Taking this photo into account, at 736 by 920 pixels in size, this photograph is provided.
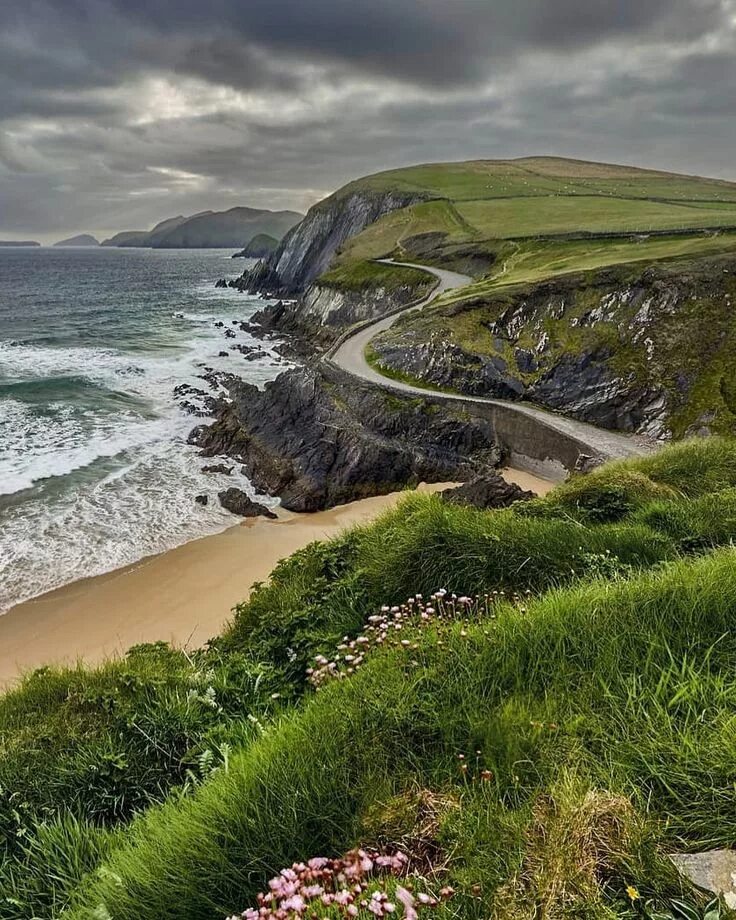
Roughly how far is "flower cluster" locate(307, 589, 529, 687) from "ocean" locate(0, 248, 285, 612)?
13714 millimetres

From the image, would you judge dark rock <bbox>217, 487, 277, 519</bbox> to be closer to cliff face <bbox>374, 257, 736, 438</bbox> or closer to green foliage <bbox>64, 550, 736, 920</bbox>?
cliff face <bbox>374, 257, 736, 438</bbox>

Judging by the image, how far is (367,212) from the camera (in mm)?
91750

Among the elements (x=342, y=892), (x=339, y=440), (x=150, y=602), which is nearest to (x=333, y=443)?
(x=339, y=440)

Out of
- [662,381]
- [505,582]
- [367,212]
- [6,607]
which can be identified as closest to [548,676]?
[505,582]

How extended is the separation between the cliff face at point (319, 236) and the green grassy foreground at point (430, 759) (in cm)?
8699

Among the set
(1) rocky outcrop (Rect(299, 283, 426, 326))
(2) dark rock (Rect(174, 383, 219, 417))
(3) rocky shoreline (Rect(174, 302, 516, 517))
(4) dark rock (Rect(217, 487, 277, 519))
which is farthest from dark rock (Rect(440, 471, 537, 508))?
(1) rocky outcrop (Rect(299, 283, 426, 326))

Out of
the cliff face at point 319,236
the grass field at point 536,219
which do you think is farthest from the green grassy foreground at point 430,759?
the cliff face at point 319,236

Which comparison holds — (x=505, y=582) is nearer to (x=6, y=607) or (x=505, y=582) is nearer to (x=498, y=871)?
(x=498, y=871)

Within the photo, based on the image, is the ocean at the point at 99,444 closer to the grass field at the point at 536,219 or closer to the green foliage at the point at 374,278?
the green foliage at the point at 374,278

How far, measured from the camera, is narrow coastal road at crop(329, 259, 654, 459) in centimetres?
2158

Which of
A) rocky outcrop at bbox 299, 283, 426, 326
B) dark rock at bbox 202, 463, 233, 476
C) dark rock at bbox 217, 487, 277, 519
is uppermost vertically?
rocky outcrop at bbox 299, 283, 426, 326

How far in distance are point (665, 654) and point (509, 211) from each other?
75638 millimetres

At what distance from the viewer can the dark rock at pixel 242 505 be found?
65.7 feet

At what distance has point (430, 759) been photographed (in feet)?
9.59
